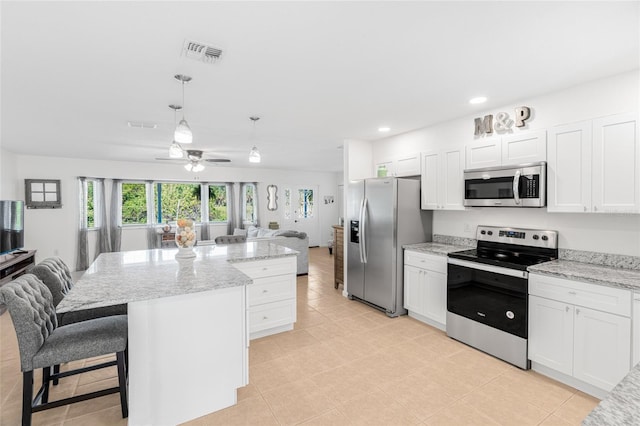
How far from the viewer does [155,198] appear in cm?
772

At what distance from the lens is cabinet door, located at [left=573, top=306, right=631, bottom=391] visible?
6.91 ft

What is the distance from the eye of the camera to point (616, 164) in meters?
2.40

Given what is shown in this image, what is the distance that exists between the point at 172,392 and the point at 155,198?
6.71 metres

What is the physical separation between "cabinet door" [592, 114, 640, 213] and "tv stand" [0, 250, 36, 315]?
6.58 metres

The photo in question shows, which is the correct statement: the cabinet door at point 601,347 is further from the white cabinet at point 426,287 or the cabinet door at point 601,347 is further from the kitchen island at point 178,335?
the kitchen island at point 178,335

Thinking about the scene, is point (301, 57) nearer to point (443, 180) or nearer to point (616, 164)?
point (443, 180)

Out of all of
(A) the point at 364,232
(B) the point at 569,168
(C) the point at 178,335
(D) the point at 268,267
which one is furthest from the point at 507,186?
(C) the point at 178,335

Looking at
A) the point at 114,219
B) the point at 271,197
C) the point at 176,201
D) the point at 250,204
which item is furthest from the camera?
the point at 271,197

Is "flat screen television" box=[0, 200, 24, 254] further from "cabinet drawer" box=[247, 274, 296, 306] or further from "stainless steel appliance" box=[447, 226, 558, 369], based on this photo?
"stainless steel appliance" box=[447, 226, 558, 369]

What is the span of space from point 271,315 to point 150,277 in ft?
4.68

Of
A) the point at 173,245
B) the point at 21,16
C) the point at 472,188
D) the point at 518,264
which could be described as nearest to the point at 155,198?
the point at 173,245

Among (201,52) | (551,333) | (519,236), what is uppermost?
(201,52)

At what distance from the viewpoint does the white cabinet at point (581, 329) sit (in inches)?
83.7

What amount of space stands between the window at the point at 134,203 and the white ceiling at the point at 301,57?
153 inches
